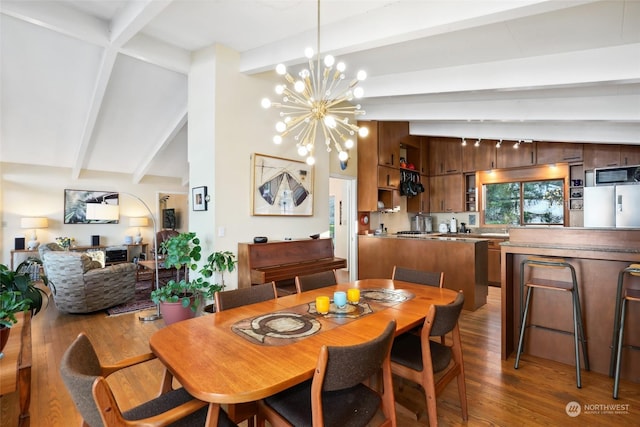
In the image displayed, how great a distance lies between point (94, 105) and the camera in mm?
4473

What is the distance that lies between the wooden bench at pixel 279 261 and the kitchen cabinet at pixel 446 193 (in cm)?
364

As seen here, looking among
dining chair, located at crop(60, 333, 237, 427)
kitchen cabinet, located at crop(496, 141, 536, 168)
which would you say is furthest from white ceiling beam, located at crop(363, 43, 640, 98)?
dining chair, located at crop(60, 333, 237, 427)

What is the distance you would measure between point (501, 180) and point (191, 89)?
19.0ft

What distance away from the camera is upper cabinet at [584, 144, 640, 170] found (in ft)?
15.8

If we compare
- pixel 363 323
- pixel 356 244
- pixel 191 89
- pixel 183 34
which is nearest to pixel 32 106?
pixel 191 89

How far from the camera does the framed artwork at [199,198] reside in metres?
3.62

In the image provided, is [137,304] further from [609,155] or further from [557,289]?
[609,155]

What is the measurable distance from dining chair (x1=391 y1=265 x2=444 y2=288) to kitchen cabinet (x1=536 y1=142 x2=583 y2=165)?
175 inches

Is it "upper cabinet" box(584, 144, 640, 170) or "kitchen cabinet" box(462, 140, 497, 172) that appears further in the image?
"kitchen cabinet" box(462, 140, 497, 172)

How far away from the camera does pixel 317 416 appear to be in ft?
3.73

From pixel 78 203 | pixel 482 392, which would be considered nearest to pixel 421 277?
pixel 482 392

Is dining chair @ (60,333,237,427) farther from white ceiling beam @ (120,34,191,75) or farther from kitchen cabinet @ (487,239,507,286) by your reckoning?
kitchen cabinet @ (487,239,507,286)

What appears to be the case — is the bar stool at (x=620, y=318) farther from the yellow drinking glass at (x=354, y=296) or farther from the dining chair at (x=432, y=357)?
the yellow drinking glass at (x=354, y=296)

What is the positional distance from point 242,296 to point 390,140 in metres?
4.58
